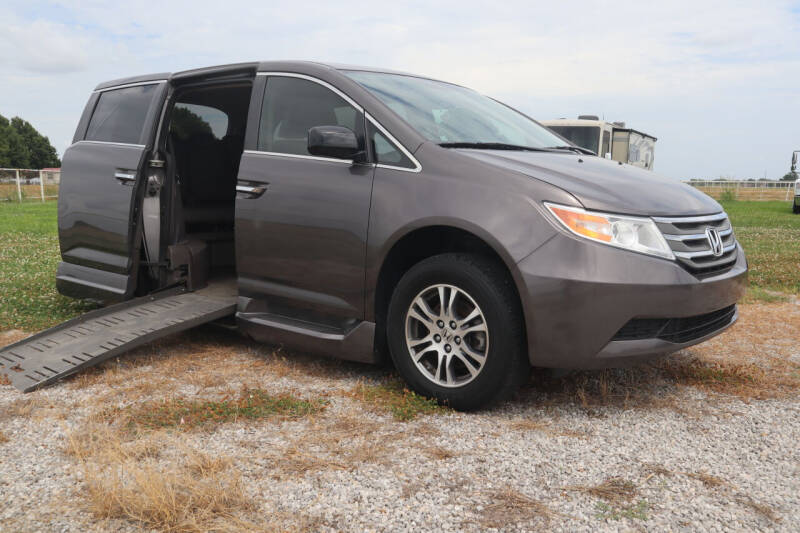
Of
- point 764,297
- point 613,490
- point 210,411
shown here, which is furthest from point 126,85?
point 764,297

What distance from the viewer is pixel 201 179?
19.3 feet

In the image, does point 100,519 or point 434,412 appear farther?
point 434,412

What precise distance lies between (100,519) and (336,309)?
1.91 metres

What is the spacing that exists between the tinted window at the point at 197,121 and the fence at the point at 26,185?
77.8 ft

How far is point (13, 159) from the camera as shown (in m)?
81.4

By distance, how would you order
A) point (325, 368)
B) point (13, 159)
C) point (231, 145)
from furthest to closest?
point (13, 159) < point (231, 145) < point (325, 368)

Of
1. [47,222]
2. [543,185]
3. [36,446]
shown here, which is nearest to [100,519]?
[36,446]

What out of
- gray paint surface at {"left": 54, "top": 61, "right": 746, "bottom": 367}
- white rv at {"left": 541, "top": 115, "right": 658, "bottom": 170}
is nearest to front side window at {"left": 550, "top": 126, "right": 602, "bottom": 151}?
white rv at {"left": 541, "top": 115, "right": 658, "bottom": 170}

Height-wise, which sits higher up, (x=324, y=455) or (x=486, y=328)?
(x=486, y=328)

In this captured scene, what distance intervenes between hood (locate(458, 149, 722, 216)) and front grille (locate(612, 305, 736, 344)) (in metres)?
0.55

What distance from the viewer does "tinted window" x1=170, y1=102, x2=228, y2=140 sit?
563 centimetres

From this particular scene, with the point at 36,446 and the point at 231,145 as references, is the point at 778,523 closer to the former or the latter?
the point at 36,446

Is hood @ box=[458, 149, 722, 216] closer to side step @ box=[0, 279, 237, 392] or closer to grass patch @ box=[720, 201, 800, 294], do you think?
side step @ box=[0, 279, 237, 392]

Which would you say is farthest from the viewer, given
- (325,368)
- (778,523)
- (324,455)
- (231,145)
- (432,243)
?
(231,145)
